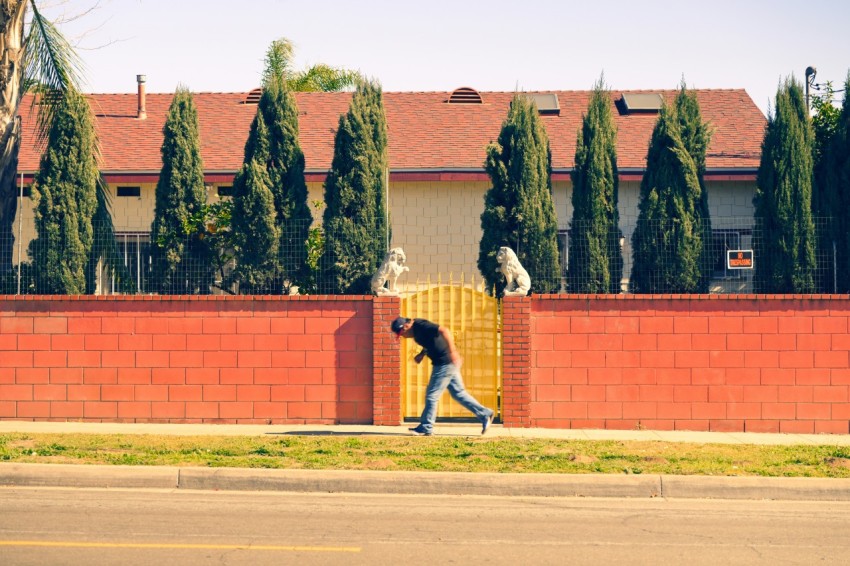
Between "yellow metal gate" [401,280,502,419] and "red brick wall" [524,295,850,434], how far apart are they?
0.61 meters

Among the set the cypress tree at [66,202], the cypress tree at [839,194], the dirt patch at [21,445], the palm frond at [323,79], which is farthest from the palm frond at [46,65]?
the palm frond at [323,79]

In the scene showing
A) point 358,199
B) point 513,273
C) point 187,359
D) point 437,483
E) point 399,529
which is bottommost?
point 399,529

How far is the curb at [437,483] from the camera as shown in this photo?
1099 centimetres

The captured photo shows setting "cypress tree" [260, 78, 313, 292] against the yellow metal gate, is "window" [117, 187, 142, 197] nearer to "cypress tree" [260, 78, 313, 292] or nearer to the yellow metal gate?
"cypress tree" [260, 78, 313, 292]

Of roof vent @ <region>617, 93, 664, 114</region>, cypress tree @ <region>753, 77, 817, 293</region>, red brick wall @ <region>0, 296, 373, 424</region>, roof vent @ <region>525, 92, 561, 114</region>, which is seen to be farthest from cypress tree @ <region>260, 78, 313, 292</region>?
roof vent @ <region>617, 93, 664, 114</region>

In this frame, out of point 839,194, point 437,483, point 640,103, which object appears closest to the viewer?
point 437,483

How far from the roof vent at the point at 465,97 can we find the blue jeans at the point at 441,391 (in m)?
11.8

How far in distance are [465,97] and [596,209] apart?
29.2ft

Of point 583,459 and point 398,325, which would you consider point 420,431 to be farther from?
point 583,459

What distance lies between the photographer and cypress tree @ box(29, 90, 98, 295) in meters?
16.0

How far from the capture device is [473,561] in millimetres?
7973

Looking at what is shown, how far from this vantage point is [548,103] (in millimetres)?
23875

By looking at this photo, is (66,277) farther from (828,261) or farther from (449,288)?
(828,261)

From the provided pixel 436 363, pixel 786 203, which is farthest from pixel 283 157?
pixel 786 203
